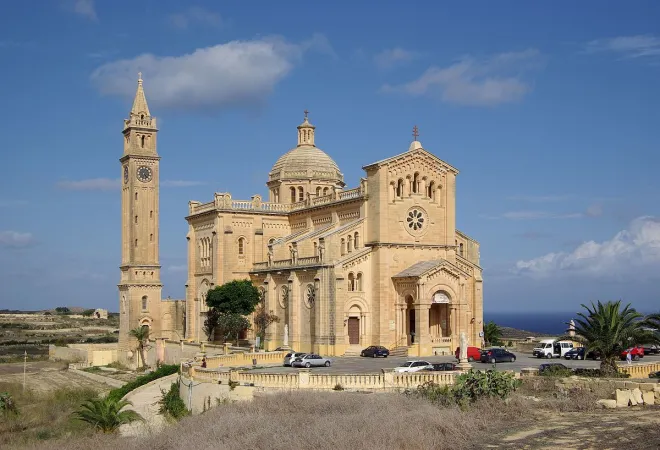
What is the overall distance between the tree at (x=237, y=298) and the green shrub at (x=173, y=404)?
20.7m

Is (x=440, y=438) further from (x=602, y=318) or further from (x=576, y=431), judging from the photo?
(x=602, y=318)

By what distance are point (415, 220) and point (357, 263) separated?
5371 mm

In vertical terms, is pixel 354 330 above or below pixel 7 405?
above

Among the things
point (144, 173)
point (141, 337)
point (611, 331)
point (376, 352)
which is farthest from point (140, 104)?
point (611, 331)

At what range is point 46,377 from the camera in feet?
250

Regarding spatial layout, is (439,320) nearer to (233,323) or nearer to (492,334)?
(492,334)

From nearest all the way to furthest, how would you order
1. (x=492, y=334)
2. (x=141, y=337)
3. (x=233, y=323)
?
(x=233, y=323) → (x=492, y=334) → (x=141, y=337)


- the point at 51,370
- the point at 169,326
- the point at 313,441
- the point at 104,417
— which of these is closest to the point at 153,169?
the point at 169,326

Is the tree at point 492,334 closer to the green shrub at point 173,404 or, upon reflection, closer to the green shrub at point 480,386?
the green shrub at point 173,404

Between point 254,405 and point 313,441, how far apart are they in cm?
681

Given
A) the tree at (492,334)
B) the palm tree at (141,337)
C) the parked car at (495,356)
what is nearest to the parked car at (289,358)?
the parked car at (495,356)

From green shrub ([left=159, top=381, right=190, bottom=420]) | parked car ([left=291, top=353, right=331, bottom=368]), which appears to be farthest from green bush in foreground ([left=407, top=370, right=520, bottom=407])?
parked car ([left=291, top=353, right=331, bottom=368])

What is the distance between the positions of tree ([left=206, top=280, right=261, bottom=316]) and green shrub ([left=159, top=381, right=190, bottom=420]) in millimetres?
20677

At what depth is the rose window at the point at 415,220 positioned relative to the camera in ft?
203
